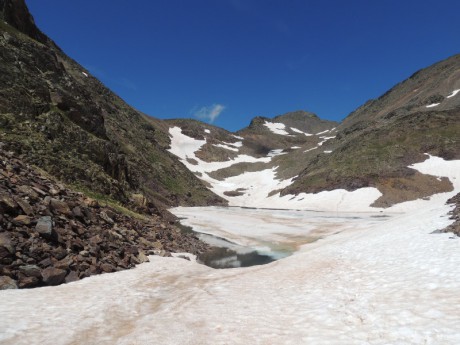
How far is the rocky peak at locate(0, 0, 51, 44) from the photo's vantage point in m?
50.2

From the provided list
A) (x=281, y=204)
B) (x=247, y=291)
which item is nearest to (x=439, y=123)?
(x=281, y=204)

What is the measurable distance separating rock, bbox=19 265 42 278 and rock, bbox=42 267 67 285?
8.7 inches

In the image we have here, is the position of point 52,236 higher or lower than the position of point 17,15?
lower

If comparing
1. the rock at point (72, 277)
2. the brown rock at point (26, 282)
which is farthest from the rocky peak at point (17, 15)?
the brown rock at point (26, 282)

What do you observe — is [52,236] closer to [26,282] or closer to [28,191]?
[26,282]

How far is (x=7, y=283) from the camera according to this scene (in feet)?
37.2

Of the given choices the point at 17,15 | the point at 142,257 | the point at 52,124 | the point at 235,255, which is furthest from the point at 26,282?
the point at 17,15

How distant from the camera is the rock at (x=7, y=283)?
11.2m

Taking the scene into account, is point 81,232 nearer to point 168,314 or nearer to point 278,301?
point 168,314

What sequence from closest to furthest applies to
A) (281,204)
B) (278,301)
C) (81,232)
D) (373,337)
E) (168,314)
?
(373,337) < (168,314) < (278,301) < (81,232) < (281,204)

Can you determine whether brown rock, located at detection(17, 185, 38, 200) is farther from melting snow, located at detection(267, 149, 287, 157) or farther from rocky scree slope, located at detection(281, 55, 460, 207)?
melting snow, located at detection(267, 149, 287, 157)

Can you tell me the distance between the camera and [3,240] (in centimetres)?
1207

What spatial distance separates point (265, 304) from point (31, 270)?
8891mm

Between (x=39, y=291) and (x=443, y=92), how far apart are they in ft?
540
